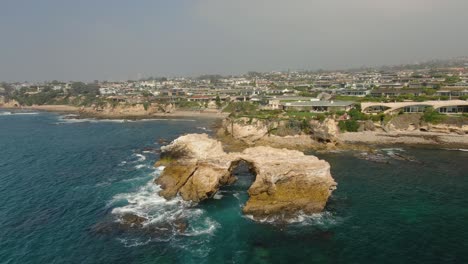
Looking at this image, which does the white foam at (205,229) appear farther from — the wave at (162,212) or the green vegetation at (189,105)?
the green vegetation at (189,105)

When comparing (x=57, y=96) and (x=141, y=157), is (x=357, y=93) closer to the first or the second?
(x=141, y=157)

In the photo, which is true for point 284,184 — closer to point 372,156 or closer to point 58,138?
point 372,156

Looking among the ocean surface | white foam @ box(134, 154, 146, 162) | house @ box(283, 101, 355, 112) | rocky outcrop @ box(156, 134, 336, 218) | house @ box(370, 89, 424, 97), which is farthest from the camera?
house @ box(370, 89, 424, 97)

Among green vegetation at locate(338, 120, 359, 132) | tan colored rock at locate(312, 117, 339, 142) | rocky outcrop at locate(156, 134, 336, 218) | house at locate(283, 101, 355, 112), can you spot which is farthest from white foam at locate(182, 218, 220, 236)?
house at locate(283, 101, 355, 112)

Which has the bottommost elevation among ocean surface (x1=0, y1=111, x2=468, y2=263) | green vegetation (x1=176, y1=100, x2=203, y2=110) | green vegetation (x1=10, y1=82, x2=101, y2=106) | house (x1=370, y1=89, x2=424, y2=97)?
ocean surface (x1=0, y1=111, x2=468, y2=263)

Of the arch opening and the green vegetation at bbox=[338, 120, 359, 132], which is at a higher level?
the green vegetation at bbox=[338, 120, 359, 132]

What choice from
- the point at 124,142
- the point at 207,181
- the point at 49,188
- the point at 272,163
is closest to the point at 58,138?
the point at 124,142

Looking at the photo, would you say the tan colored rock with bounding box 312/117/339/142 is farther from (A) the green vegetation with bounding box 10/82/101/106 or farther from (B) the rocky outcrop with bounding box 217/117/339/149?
(A) the green vegetation with bounding box 10/82/101/106
